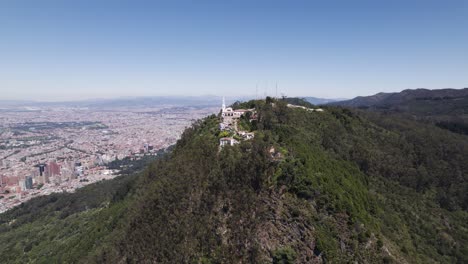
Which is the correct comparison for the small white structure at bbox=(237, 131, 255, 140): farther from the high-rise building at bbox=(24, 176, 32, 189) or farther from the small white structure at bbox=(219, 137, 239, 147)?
the high-rise building at bbox=(24, 176, 32, 189)

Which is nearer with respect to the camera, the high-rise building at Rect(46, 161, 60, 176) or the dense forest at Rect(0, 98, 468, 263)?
the dense forest at Rect(0, 98, 468, 263)

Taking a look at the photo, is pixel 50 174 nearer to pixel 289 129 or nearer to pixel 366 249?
pixel 289 129

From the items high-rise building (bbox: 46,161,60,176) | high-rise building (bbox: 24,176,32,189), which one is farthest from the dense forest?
high-rise building (bbox: 46,161,60,176)

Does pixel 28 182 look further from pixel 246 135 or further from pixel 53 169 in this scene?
pixel 246 135

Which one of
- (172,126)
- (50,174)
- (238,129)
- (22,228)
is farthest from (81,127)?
(238,129)

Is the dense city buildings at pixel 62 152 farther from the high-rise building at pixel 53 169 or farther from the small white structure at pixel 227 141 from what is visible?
the small white structure at pixel 227 141

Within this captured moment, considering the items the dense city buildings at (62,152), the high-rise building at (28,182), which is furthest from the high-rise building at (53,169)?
the high-rise building at (28,182)

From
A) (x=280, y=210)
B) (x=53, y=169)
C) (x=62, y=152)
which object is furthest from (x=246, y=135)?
(x=62, y=152)

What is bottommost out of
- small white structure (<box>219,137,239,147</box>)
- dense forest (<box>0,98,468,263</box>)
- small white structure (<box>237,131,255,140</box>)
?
dense forest (<box>0,98,468,263</box>)
